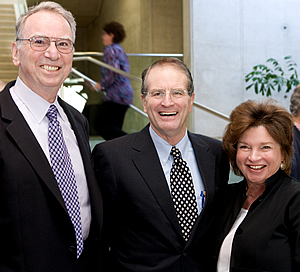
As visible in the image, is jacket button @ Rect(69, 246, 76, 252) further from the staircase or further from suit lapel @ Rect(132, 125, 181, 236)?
the staircase

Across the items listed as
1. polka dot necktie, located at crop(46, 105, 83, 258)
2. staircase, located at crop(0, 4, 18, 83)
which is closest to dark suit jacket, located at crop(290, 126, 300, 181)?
polka dot necktie, located at crop(46, 105, 83, 258)

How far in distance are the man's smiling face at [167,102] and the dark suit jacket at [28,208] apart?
708 millimetres

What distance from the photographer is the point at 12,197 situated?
1.65 m

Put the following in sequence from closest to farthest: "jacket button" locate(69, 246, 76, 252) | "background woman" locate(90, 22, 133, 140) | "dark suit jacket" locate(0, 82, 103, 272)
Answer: "dark suit jacket" locate(0, 82, 103, 272)
"jacket button" locate(69, 246, 76, 252)
"background woman" locate(90, 22, 133, 140)

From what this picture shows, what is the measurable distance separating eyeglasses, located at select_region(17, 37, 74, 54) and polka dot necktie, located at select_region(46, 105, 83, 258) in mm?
298

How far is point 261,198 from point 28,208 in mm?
1205

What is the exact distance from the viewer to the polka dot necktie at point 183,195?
2080 millimetres

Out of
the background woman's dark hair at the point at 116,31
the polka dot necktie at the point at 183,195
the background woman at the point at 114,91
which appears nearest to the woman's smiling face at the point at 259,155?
the polka dot necktie at the point at 183,195

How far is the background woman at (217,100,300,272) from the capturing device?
1.91m

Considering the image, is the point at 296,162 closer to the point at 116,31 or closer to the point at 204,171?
the point at 204,171

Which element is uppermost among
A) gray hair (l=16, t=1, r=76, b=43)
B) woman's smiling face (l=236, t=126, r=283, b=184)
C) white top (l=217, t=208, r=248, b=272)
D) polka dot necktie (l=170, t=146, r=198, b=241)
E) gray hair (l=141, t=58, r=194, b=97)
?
gray hair (l=16, t=1, r=76, b=43)

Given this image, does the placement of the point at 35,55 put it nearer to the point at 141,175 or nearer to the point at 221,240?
the point at 141,175

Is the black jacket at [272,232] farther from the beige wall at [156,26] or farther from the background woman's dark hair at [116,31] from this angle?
the beige wall at [156,26]

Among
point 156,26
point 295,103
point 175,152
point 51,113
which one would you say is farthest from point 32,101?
point 156,26
